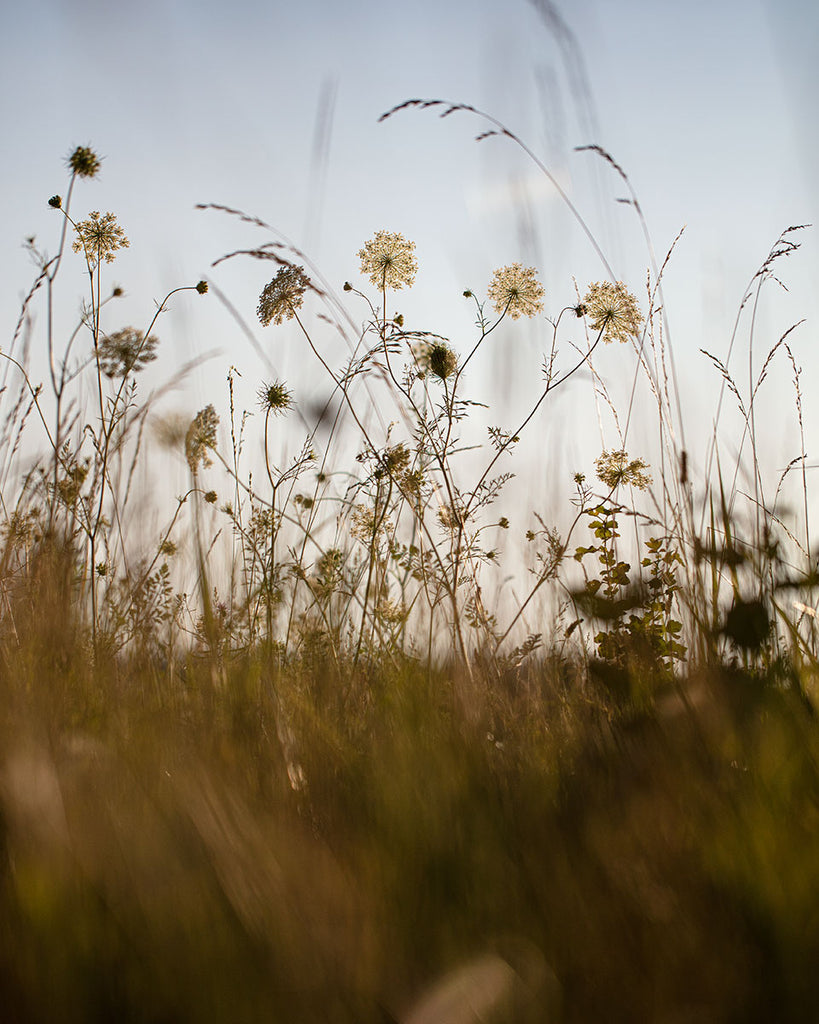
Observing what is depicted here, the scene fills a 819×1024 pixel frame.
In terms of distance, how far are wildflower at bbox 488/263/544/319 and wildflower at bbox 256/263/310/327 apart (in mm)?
656

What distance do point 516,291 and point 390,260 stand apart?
1.47ft

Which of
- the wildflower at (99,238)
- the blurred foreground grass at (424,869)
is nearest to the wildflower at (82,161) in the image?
the wildflower at (99,238)

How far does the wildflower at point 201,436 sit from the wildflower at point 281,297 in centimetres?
33

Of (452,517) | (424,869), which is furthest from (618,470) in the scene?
(424,869)

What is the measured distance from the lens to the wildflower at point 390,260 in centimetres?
250

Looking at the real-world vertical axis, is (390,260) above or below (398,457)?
above

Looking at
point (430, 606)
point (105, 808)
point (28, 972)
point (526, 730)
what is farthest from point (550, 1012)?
point (430, 606)

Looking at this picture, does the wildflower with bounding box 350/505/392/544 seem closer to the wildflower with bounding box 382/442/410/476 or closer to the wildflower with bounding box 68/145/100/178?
the wildflower with bounding box 382/442/410/476

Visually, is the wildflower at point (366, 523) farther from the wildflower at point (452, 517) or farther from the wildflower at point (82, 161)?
the wildflower at point (82, 161)

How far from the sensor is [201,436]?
6.89 feet

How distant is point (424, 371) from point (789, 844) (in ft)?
5.83

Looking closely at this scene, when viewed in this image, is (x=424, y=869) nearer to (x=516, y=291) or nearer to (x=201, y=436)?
(x=201, y=436)

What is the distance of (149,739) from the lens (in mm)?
1275

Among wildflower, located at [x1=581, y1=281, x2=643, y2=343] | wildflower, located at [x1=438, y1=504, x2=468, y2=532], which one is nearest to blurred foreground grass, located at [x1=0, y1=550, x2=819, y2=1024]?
wildflower, located at [x1=438, y1=504, x2=468, y2=532]
